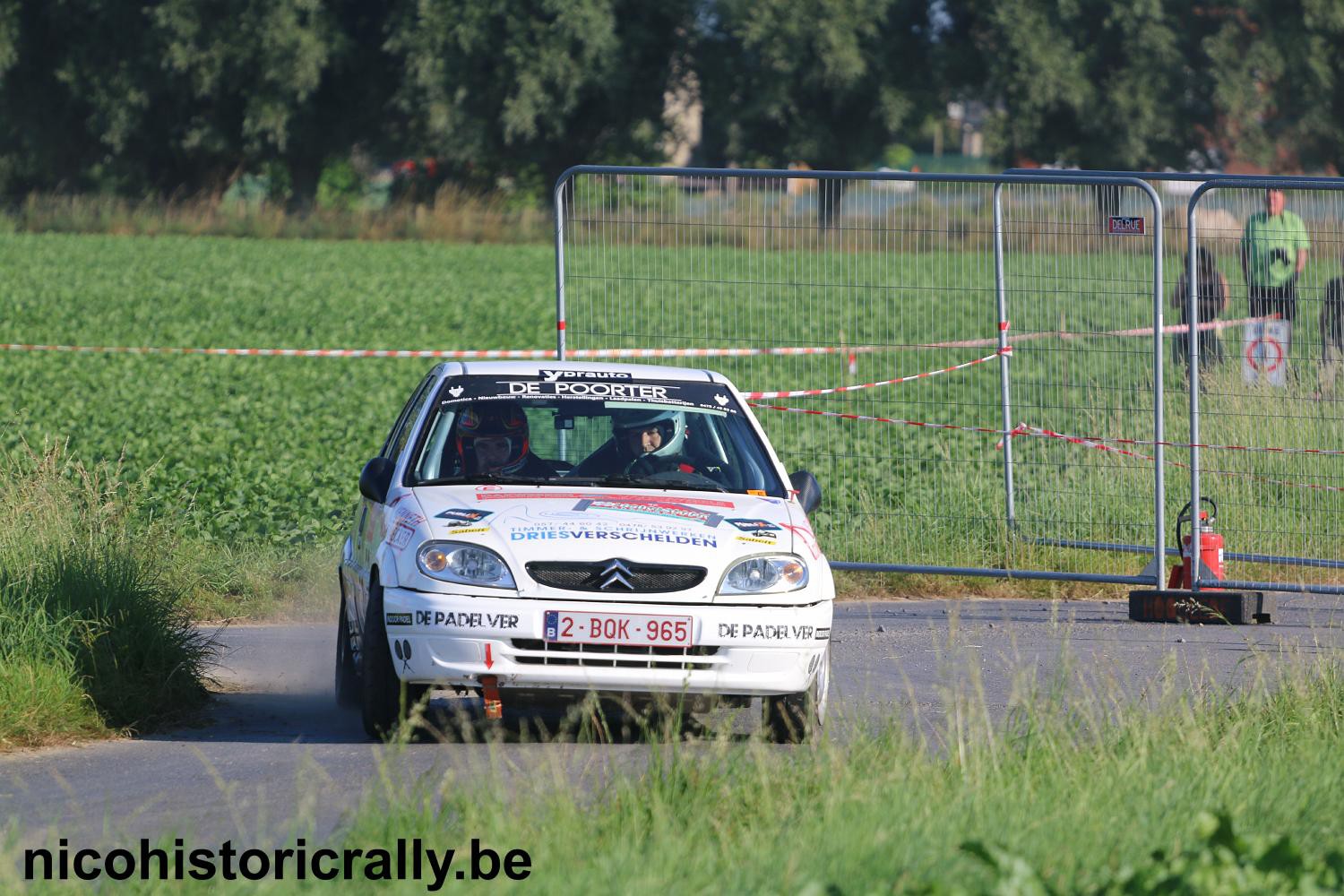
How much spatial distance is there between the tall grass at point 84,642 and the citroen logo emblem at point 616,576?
2254 millimetres

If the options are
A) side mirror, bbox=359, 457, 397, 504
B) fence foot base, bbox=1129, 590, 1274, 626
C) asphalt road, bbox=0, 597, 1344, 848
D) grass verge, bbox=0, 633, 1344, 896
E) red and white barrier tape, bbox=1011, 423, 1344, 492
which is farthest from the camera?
red and white barrier tape, bbox=1011, 423, 1344, 492

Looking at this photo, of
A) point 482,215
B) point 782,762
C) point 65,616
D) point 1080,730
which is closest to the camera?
point 782,762

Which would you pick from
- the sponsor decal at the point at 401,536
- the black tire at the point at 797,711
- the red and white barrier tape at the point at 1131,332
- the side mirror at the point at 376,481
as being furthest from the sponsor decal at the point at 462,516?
the red and white barrier tape at the point at 1131,332

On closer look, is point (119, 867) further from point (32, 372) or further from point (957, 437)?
point (32, 372)

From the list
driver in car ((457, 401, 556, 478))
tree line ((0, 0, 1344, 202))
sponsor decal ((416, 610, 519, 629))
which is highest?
tree line ((0, 0, 1344, 202))

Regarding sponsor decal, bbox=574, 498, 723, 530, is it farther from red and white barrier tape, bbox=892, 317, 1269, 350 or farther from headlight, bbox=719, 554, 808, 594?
red and white barrier tape, bbox=892, 317, 1269, 350

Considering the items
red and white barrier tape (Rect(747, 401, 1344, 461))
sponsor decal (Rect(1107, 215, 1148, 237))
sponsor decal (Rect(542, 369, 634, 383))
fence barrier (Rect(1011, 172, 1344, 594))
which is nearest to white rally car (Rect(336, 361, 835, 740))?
sponsor decal (Rect(542, 369, 634, 383))

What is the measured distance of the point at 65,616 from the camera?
836cm

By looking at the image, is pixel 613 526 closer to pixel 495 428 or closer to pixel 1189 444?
pixel 495 428

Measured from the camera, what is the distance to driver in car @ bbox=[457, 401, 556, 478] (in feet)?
28.2

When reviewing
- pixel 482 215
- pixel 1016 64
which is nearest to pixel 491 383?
pixel 482 215

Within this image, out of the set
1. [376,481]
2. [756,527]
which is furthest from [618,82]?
[756,527]

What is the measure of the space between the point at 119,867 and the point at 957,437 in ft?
39.8

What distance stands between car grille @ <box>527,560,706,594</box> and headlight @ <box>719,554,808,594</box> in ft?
0.65
